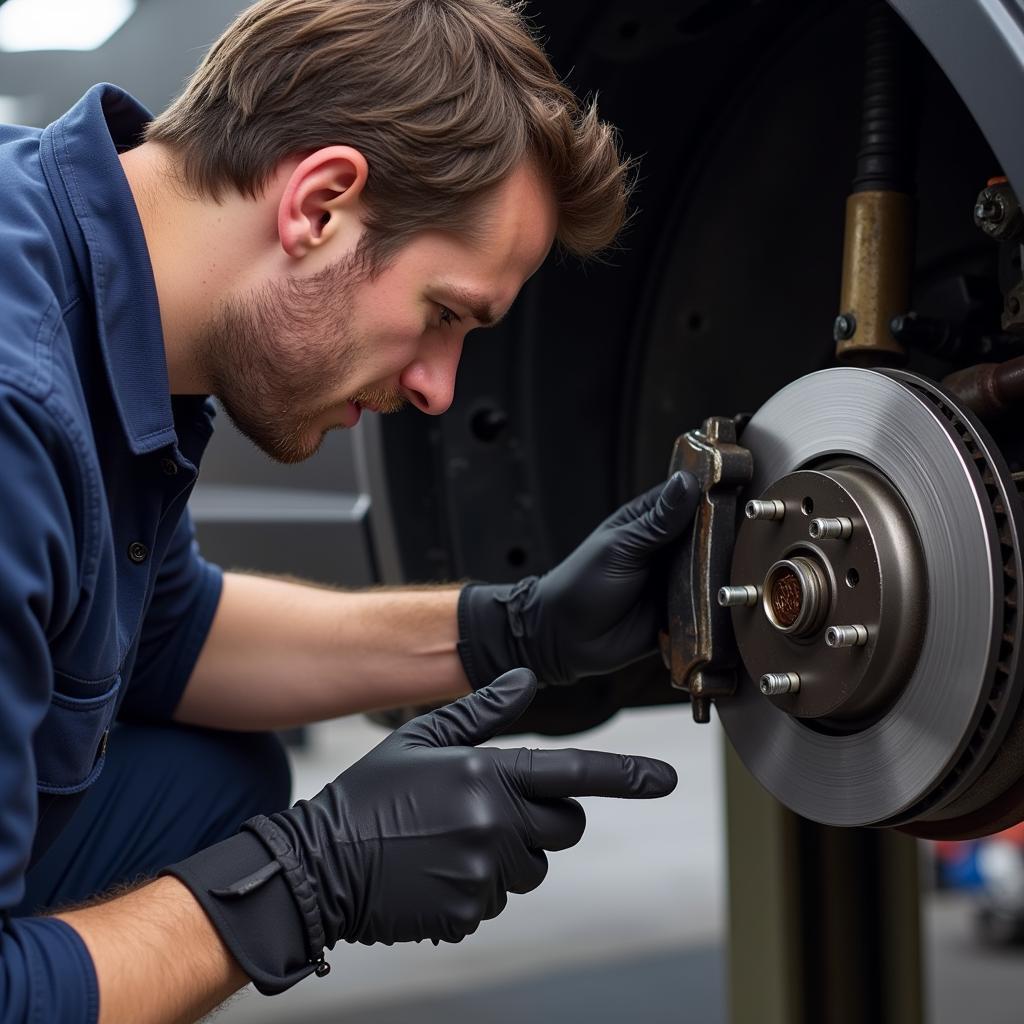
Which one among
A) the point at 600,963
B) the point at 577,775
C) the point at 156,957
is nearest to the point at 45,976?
the point at 156,957

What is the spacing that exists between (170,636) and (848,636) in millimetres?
678

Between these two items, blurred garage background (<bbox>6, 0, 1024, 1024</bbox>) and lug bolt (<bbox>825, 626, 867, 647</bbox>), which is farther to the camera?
blurred garage background (<bbox>6, 0, 1024, 1024</bbox>)

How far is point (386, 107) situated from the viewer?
3.02 feet

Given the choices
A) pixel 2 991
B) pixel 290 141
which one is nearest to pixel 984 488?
pixel 290 141

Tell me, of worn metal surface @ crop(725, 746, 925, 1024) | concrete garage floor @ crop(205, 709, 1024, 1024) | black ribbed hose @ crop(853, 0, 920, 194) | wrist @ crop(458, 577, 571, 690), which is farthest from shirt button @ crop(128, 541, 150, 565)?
concrete garage floor @ crop(205, 709, 1024, 1024)

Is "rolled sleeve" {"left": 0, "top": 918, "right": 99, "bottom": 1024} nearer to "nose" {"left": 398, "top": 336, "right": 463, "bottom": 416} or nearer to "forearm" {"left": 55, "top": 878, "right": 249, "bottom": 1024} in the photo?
"forearm" {"left": 55, "top": 878, "right": 249, "bottom": 1024}

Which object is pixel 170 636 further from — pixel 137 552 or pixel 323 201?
pixel 323 201

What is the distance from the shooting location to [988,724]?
2.57 ft

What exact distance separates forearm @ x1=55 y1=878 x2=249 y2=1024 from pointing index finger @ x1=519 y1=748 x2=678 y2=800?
0.76 ft

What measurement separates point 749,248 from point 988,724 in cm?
60

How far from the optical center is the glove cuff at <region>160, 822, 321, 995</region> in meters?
0.81

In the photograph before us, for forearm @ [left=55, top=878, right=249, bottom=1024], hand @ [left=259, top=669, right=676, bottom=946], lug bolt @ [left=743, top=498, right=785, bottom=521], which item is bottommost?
forearm @ [left=55, top=878, right=249, bottom=1024]

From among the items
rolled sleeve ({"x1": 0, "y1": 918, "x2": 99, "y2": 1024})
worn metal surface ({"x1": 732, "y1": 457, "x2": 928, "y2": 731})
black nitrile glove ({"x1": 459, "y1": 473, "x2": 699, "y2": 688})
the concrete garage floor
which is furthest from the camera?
the concrete garage floor

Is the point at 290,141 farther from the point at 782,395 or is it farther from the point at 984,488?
the point at 984,488
